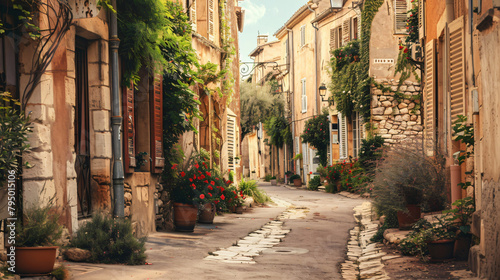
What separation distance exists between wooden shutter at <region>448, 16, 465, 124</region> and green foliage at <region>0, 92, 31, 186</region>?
17.2 ft

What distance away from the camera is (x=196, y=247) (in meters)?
8.50

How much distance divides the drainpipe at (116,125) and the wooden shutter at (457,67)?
4529 millimetres

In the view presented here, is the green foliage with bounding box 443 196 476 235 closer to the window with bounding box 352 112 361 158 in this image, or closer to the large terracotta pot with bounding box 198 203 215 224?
the large terracotta pot with bounding box 198 203 215 224

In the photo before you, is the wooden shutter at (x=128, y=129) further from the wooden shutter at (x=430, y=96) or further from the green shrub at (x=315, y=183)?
the green shrub at (x=315, y=183)

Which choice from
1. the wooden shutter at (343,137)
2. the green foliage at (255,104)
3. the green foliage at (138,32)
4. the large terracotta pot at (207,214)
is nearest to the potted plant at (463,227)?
the green foliage at (138,32)

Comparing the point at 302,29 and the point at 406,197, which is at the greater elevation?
the point at 302,29

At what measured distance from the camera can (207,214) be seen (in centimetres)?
1160

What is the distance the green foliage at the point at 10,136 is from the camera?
5.10 m

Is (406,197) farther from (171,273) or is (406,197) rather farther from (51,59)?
(51,59)

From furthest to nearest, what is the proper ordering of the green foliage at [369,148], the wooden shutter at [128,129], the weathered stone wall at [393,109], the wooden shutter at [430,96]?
the weathered stone wall at [393,109] < the green foliage at [369,148] < the wooden shutter at [430,96] < the wooden shutter at [128,129]

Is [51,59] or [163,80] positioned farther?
[163,80]

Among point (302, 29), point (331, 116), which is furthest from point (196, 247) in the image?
point (302, 29)

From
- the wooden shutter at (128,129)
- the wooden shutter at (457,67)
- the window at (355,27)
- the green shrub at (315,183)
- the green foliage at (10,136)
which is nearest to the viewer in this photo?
the green foliage at (10,136)

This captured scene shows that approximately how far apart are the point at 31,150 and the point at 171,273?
1.90 m
